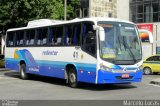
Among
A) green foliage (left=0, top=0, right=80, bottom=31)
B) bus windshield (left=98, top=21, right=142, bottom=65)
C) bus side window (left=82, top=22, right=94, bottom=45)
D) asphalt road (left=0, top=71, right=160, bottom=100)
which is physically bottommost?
asphalt road (left=0, top=71, right=160, bottom=100)

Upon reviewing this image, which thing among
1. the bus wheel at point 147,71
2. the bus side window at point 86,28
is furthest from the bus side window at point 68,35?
the bus wheel at point 147,71

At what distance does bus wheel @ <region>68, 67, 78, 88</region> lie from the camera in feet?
62.1

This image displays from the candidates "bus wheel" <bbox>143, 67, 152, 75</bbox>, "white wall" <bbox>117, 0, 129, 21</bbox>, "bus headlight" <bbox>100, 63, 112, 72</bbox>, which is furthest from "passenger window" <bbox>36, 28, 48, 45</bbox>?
"white wall" <bbox>117, 0, 129, 21</bbox>

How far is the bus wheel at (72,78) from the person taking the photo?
1893cm

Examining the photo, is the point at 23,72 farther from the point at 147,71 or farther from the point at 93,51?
the point at 147,71

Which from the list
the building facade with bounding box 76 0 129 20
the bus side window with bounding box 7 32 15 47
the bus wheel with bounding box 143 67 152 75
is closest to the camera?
the bus side window with bounding box 7 32 15 47

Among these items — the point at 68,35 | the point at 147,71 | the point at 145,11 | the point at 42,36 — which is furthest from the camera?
the point at 145,11

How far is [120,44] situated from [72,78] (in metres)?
2.88

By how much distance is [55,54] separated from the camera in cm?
2073

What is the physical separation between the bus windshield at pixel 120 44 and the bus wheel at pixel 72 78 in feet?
7.15

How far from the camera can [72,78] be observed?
62.9ft

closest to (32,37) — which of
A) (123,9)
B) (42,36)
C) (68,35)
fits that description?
(42,36)

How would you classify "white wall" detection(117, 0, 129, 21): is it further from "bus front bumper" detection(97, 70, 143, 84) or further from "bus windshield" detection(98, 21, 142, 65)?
"bus front bumper" detection(97, 70, 143, 84)

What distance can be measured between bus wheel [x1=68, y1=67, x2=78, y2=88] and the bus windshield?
7.15 ft
